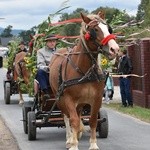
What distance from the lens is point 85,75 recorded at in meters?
9.91

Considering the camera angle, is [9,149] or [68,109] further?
[9,149]

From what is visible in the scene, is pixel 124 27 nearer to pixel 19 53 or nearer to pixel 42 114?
pixel 42 114

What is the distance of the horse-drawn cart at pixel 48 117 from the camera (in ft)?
37.7

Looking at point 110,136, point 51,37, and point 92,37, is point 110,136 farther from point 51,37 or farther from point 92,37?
point 92,37

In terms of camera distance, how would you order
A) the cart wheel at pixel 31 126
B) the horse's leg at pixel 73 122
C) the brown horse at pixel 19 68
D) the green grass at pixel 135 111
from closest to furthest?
the horse's leg at pixel 73 122 < the cart wheel at pixel 31 126 < the green grass at pixel 135 111 < the brown horse at pixel 19 68

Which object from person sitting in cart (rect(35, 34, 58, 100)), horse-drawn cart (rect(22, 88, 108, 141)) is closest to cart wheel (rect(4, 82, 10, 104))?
horse-drawn cart (rect(22, 88, 108, 141))

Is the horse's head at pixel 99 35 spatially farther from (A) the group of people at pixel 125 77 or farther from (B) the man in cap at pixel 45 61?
(A) the group of people at pixel 125 77

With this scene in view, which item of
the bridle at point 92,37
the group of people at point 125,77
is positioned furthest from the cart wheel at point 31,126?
the group of people at point 125,77

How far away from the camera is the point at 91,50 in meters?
9.84

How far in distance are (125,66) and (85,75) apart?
919cm

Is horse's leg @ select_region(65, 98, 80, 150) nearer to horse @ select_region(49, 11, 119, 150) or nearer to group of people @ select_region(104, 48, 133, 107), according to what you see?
horse @ select_region(49, 11, 119, 150)

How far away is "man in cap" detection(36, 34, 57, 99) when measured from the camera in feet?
37.7

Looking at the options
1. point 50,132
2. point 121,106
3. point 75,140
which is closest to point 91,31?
point 75,140

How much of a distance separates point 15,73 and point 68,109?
34.0ft
